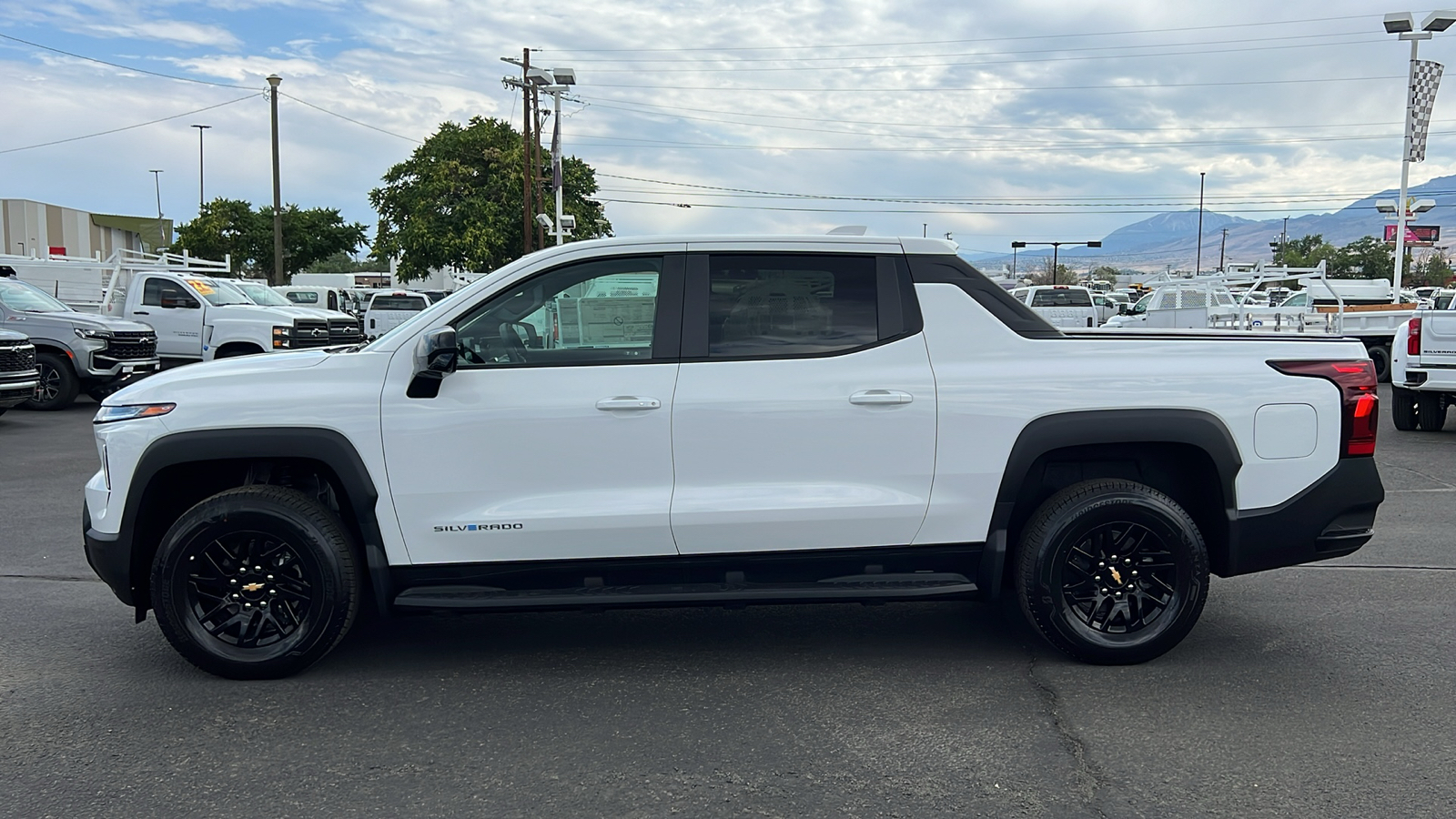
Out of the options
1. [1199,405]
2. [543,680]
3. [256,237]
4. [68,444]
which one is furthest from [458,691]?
[256,237]

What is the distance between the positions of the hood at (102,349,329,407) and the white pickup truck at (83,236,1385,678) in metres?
0.02

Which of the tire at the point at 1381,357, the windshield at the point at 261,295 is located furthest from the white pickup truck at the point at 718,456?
the windshield at the point at 261,295

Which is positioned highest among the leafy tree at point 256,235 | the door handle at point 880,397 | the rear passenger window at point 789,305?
the leafy tree at point 256,235

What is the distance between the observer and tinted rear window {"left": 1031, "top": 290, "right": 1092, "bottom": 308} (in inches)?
1156

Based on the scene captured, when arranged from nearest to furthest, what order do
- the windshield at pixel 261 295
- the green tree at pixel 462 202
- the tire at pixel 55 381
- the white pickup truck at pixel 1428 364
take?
the white pickup truck at pixel 1428 364
the tire at pixel 55 381
the windshield at pixel 261 295
the green tree at pixel 462 202

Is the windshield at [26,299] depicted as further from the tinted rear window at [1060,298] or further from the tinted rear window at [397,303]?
the tinted rear window at [1060,298]

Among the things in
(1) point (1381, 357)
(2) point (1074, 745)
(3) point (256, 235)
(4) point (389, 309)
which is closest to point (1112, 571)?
(2) point (1074, 745)

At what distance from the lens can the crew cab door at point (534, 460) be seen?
4.53 meters

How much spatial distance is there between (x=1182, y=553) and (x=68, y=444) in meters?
11.9

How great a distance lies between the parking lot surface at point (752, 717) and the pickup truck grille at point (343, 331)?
13.9 meters

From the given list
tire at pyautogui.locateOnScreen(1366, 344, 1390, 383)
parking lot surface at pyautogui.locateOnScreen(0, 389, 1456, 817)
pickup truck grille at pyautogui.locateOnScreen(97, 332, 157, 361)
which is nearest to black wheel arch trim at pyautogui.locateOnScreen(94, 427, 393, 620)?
parking lot surface at pyautogui.locateOnScreen(0, 389, 1456, 817)

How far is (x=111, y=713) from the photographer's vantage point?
14.2ft

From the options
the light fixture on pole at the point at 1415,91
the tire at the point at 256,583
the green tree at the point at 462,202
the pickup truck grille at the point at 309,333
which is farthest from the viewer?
the green tree at the point at 462,202

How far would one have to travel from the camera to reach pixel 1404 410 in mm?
13289
